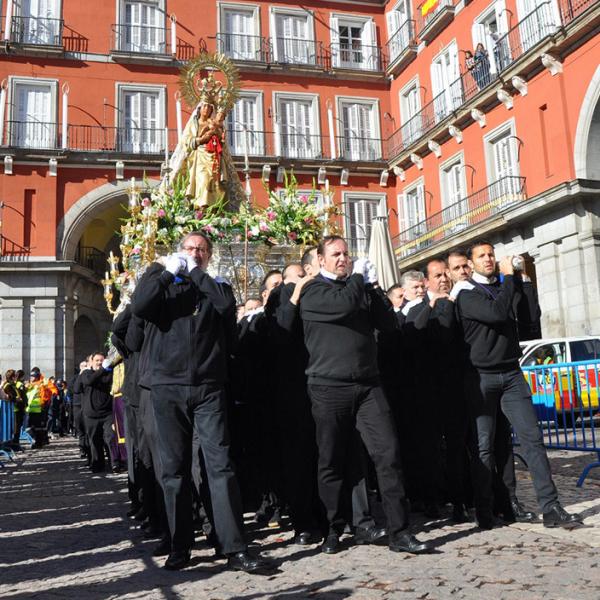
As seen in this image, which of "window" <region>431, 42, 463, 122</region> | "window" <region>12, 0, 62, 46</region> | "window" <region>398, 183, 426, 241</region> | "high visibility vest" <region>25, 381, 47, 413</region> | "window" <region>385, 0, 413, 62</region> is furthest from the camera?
"window" <region>385, 0, 413, 62</region>

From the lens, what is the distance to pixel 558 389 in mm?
8492

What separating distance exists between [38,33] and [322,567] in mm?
25087

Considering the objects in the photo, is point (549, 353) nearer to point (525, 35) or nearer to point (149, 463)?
point (149, 463)

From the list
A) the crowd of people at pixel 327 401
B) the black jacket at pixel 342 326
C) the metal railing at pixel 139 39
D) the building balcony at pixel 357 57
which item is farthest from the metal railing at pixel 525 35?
the black jacket at pixel 342 326

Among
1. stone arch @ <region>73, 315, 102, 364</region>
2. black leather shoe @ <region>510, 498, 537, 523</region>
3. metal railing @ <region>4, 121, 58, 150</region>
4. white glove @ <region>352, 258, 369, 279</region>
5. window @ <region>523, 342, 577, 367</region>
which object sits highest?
metal railing @ <region>4, 121, 58, 150</region>

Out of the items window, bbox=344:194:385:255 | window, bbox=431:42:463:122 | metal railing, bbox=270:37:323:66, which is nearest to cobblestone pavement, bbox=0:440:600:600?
window, bbox=431:42:463:122

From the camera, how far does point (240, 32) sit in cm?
2656

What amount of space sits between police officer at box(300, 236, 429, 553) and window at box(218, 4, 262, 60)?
23665mm

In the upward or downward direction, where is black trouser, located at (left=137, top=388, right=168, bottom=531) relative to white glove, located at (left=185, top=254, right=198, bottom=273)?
downward

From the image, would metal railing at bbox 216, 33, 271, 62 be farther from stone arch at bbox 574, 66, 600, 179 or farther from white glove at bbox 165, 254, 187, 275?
white glove at bbox 165, 254, 187, 275

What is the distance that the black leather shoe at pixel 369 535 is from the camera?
442 centimetres

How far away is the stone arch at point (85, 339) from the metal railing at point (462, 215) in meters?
12.7

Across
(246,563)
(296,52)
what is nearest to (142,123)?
(296,52)

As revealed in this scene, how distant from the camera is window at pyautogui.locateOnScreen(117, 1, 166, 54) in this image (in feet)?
83.0
